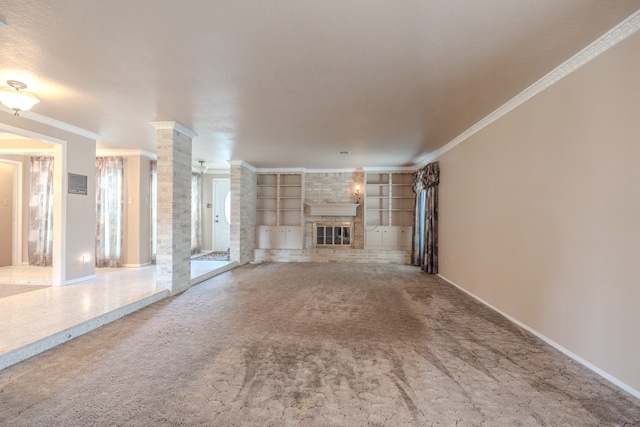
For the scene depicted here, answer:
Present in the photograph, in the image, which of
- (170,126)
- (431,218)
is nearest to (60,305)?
(170,126)

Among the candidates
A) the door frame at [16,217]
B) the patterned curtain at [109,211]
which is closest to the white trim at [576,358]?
the patterned curtain at [109,211]

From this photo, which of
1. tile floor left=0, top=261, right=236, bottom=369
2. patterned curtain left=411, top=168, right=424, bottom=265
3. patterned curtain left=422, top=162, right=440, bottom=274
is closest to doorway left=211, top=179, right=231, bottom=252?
tile floor left=0, top=261, right=236, bottom=369

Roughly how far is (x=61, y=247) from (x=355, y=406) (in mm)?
5152

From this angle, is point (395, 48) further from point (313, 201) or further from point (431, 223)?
point (313, 201)

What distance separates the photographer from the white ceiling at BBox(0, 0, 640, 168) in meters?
2.03

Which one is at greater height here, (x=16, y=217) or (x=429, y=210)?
(x=429, y=210)

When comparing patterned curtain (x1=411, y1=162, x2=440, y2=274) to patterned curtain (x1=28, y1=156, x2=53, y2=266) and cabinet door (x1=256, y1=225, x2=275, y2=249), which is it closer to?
cabinet door (x1=256, y1=225, x2=275, y2=249)

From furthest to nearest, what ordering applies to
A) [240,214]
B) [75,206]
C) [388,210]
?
[388,210] < [240,214] < [75,206]

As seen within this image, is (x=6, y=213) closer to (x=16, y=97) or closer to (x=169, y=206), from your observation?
(x=169, y=206)

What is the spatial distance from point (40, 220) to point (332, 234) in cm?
669

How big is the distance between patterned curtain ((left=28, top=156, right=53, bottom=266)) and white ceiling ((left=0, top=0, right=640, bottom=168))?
116 inches

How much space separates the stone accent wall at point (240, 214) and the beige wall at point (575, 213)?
215 inches

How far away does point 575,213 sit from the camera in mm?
2641

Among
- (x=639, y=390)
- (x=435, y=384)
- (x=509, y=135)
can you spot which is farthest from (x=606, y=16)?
(x=435, y=384)
